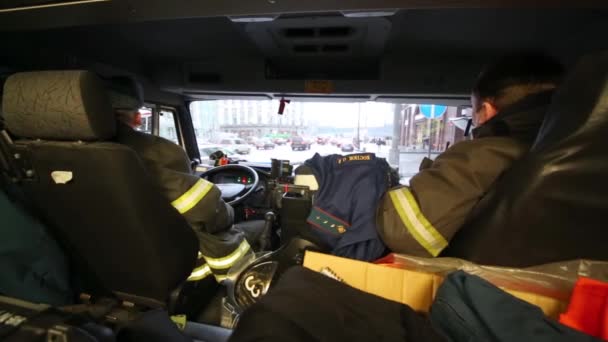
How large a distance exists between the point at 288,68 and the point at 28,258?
222cm

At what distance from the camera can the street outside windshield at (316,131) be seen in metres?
2.46

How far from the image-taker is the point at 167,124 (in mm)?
2781

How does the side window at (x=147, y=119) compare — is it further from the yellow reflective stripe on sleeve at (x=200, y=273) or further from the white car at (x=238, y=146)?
the yellow reflective stripe on sleeve at (x=200, y=273)

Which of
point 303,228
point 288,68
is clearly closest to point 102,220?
point 303,228

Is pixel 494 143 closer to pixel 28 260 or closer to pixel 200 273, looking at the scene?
pixel 200 273

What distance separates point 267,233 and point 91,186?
3.32 ft

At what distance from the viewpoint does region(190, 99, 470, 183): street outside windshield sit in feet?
8.07

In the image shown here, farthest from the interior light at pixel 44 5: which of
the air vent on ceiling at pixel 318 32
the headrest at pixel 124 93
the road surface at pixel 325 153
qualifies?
the road surface at pixel 325 153

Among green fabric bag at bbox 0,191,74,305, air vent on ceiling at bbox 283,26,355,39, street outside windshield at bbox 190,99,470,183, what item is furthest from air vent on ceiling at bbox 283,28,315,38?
green fabric bag at bbox 0,191,74,305

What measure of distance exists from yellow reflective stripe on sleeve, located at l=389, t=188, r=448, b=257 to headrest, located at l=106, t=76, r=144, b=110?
1.32 meters

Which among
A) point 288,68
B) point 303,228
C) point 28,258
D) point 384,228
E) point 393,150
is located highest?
point 288,68

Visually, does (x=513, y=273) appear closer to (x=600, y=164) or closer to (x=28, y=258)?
(x=600, y=164)

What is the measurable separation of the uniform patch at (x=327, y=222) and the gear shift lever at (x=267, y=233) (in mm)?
721

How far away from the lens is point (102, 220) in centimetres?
95
